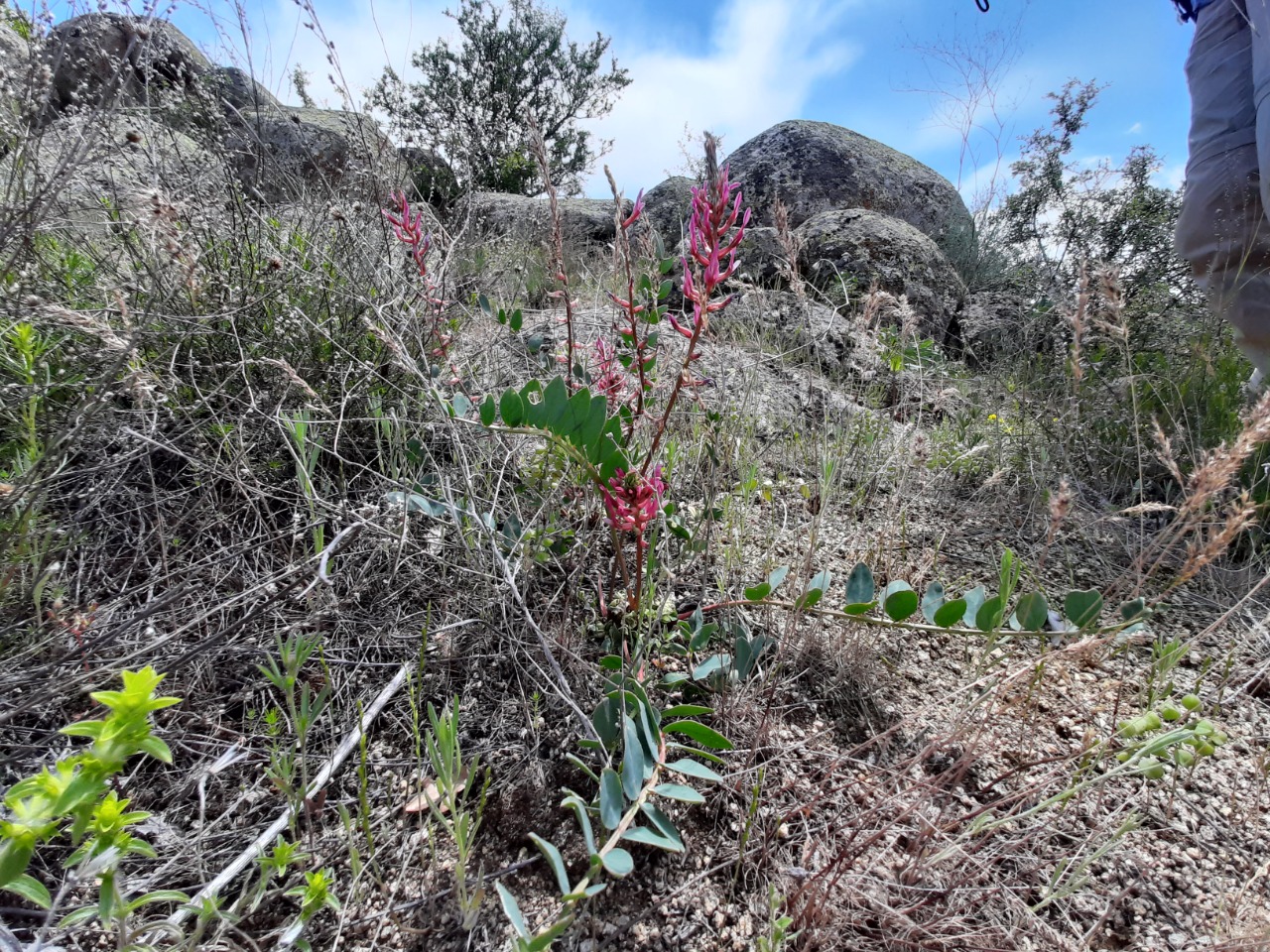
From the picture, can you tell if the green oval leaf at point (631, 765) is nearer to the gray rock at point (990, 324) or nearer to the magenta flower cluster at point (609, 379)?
the magenta flower cluster at point (609, 379)

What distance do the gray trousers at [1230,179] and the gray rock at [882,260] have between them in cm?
185

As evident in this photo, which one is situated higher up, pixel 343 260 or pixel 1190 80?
pixel 1190 80

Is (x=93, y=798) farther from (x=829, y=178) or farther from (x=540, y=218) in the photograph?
(x=829, y=178)

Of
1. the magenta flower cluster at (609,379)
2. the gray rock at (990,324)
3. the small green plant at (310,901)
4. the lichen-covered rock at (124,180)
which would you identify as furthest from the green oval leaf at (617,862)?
the gray rock at (990,324)

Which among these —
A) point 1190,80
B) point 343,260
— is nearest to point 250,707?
point 343,260

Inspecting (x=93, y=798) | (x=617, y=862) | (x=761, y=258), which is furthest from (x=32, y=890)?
(x=761, y=258)

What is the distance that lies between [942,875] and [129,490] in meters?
1.80

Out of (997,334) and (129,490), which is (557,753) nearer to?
(129,490)

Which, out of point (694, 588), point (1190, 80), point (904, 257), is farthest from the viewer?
point (904, 257)

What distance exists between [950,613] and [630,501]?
59cm

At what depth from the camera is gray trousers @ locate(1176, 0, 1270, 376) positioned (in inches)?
76.4

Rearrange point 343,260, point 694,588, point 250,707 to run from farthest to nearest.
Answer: point 343,260 < point 694,588 < point 250,707

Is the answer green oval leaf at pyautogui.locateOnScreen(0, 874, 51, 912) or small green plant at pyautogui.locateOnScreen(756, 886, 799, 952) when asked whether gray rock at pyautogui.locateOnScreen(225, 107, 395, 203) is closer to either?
green oval leaf at pyautogui.locateOnScreen(0, 874, 51, 912)

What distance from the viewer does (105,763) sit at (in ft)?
1.78
